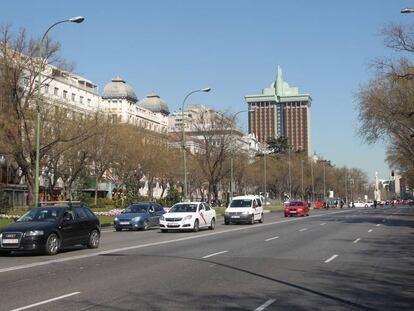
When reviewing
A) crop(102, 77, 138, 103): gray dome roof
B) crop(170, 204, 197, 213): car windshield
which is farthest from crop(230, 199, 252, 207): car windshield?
crop(102, 77, 138, 103): gray dome roof

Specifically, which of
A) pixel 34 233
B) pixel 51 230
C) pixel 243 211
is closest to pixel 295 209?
pixel 243 211

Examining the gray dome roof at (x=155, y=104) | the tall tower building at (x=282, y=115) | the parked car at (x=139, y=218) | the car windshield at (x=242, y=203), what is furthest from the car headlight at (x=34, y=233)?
the tall tower building at (x=282, y=115)

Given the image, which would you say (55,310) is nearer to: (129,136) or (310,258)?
(310,258)

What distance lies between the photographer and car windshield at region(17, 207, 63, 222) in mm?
Result: 17453

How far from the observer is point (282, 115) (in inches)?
6452

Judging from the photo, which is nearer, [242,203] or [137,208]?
[137,208]

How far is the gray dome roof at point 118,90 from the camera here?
335ft

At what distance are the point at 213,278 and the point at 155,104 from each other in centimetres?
11135

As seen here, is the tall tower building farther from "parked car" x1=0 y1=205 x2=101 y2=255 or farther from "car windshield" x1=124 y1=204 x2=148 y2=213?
"parked car" x1=0 y1=205 x2=101 y2=255

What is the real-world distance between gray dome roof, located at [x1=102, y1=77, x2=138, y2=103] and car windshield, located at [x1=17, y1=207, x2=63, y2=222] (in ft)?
279

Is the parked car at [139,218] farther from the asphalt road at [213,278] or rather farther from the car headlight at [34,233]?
the car headlight at [34,233]

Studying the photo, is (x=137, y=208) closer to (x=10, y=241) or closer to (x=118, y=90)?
(x=10, y=241)

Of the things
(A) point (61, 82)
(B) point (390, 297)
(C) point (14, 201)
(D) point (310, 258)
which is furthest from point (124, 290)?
(A) point (61, 82)

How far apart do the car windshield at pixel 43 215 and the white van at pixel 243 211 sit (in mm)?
18712
